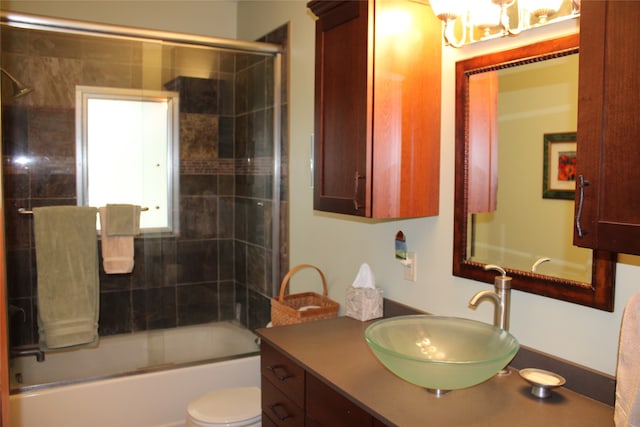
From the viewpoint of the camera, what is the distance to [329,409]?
1.75 meters

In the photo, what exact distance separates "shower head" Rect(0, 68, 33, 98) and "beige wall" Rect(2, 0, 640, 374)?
0.89 m

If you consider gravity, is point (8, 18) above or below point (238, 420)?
above

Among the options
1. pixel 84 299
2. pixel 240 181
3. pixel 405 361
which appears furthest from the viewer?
→ pixel 240 181

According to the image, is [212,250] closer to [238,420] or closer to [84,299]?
[84,299]

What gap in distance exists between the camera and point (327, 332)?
2195 mm

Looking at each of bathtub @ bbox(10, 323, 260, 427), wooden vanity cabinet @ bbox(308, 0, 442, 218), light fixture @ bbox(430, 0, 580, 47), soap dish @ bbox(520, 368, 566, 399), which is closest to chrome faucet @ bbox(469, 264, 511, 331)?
soap dish @ bbox(520, 368, 566, 399)

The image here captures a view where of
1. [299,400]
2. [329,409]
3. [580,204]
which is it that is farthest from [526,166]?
[299,400]

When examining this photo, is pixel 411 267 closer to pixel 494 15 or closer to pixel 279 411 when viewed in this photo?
pixel 279 411

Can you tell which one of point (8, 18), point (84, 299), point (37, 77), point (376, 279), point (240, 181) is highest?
point (8, 18)

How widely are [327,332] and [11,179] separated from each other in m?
1.94

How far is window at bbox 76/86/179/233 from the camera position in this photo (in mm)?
3111

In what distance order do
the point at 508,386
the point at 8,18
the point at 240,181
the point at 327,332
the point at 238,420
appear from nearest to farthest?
1. the point at 508,386
2. the point at 327,332
3. the point at 238,420
4. the point at 8,18
5. the point at 240,181

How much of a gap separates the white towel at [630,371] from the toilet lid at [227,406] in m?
1.62

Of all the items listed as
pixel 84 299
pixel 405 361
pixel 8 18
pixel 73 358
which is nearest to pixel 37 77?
pixel 8 18
